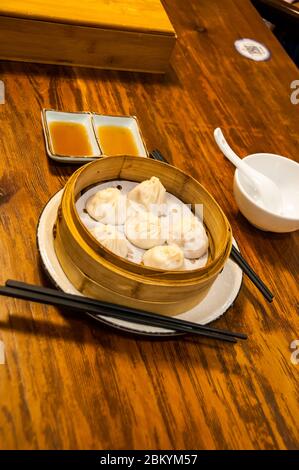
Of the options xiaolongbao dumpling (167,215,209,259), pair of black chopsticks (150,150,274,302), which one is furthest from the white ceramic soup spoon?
xiaolongbao dumpling (167,215,209,259)

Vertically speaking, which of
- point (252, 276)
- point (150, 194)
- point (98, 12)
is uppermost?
point (98, 12)

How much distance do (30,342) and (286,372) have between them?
0.74m

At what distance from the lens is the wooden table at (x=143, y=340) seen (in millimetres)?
1109

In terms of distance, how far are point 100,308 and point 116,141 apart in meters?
0.81

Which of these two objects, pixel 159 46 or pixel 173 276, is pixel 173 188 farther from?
pixel 159 46

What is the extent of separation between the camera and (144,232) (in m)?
1.33

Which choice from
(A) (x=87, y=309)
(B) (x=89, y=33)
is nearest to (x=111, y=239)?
(A) (x=87, y=309)

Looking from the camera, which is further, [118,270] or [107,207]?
[107,207]

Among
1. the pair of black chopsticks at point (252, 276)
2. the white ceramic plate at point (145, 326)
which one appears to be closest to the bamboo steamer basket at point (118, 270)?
the white ceramic plate at point (145, 326)

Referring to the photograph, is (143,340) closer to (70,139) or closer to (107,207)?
(107,207)

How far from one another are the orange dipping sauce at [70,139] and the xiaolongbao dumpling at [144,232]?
1.39 feet

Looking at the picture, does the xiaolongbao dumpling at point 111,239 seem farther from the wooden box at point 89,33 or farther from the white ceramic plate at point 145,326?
the wooden box at point 89,33

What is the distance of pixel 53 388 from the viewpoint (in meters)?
1.12

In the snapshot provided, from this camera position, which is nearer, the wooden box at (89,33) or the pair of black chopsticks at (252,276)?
the pair of black chopsticks at (252,276)
